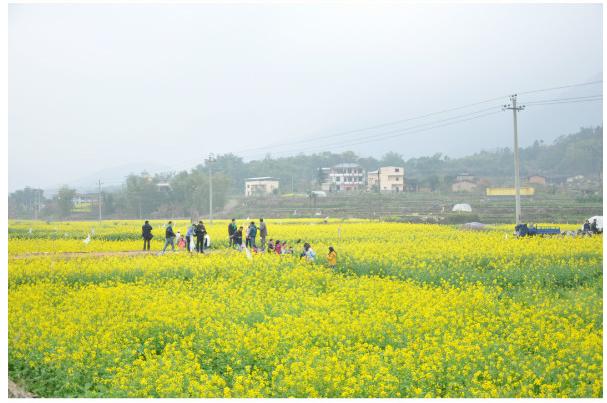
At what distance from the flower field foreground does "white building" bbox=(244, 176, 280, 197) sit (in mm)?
51484

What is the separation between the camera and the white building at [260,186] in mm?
67812

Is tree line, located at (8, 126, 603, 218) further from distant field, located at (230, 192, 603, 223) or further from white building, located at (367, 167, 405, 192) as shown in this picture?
distant field, located at (230, 192, 603, 223)

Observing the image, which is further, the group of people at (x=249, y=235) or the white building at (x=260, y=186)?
the white building at (x=260, y=186)

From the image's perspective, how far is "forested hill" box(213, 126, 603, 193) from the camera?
170 ft

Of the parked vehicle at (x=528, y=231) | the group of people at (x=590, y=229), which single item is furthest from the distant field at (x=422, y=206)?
the parked vehicle at (x=528, y=231)

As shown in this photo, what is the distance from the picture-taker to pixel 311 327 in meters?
9.95

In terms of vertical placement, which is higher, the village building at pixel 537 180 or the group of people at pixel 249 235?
the village building at pixel 537 180

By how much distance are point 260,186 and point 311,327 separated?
197 ft

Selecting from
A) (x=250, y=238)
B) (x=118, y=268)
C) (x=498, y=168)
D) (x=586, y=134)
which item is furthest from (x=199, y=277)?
(x=498, y=168)

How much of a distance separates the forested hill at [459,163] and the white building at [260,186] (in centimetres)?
175

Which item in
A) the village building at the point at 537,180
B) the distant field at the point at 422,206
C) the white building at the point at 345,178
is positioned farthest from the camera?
the white building at the point at 345,178

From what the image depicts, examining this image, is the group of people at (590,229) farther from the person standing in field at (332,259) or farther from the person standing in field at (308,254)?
the person standing in field at (308,254)

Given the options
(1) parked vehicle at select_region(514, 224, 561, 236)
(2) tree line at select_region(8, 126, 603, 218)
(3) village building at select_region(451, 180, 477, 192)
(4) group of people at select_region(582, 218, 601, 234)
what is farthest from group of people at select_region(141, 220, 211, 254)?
(3) village building at select_region(451, 180, 477, 192)
